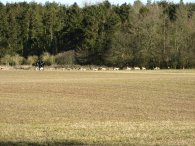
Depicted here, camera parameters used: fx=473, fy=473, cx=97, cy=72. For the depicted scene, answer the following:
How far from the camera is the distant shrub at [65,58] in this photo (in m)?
117

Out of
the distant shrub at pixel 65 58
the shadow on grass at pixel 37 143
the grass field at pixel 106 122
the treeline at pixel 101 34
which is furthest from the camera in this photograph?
the distant shrub at pixel 65 58

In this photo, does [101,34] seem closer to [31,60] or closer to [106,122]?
[31,60]

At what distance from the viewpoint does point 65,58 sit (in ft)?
387

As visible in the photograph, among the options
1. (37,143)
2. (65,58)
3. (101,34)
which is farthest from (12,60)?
(37,143)

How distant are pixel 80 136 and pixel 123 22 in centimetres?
10826

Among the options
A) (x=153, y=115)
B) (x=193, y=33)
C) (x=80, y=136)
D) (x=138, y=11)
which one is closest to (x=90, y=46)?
(x=138, y=11)

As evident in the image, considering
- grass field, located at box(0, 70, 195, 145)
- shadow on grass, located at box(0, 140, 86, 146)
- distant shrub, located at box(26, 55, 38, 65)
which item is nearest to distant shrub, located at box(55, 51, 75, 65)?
distant shrub, located at box(26, 55, 38, 65)

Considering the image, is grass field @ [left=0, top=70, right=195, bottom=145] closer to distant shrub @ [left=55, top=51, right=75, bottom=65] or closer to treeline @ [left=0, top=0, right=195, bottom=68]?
treeline @ [left=0, top=0, right=195, bottom=68]

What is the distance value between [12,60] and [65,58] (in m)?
13.1

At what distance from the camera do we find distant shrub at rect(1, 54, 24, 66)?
11653 cm

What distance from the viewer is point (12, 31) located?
122m

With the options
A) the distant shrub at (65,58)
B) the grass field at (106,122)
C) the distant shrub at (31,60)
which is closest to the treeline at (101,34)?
the distant shrub at (65,58)

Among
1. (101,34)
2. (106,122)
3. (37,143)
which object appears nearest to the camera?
(37,143)

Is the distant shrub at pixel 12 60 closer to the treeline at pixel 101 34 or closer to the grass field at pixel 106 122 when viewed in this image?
the treeline at pixel 101 34
